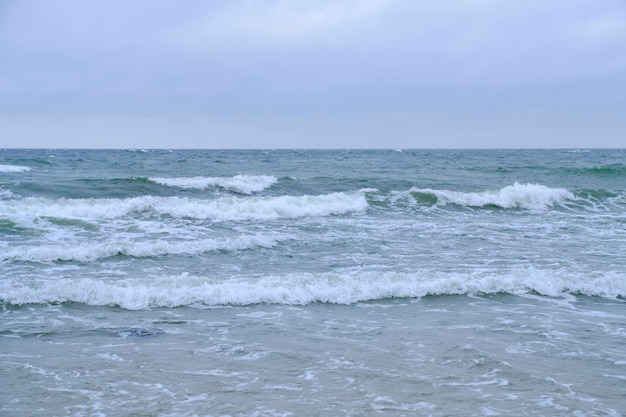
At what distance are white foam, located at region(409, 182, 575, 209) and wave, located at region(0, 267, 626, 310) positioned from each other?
1233 cm

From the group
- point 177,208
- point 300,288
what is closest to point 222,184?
point 177,208

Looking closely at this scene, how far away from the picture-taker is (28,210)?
1766 cm

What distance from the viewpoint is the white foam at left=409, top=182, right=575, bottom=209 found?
2314cm

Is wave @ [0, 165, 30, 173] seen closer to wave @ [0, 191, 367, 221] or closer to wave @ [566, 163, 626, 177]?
wave @ [0, 191, 367, 221]

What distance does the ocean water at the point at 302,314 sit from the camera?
19.1ft

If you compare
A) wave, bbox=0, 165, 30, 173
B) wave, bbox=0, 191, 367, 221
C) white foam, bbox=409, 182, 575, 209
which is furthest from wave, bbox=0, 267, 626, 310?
wave, bbox=0, 165, 30, 173

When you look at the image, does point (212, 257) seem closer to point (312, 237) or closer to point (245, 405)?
point (312, 237)

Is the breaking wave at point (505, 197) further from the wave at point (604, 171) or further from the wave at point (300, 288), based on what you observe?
the wave at point (604, 171)

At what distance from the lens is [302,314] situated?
880 cm

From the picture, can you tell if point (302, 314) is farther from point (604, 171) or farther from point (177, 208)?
point (604, 171)

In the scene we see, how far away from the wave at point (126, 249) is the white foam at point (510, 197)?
10.7 metres

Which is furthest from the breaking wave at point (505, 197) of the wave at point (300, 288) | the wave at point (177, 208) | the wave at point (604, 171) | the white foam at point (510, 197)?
the wave at point (604, 171)

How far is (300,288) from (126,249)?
16.2 ft

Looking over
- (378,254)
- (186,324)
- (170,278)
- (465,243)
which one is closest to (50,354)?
(186,324)
